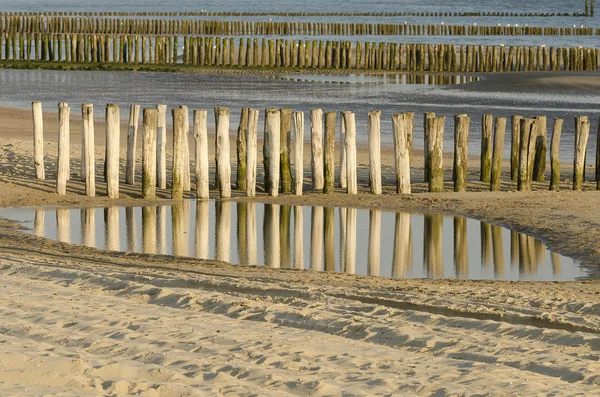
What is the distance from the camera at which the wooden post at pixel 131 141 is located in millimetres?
14235

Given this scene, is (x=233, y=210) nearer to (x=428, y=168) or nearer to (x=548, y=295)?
(x=428, y=168)

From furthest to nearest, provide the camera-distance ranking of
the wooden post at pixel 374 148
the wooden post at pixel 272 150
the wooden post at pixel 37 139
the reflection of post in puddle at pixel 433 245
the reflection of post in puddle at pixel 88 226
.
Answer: the wooden post at pixel 37 139
the wooden post at pixel 374 148
the wooden post at pixel 272 150
the reflection of post in puddle at pixel 88 226
the reflection of post in puddle at pixel 433 245

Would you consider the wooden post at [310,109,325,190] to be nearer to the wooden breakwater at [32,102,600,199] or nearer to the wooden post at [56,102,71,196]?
the wooden breakwater at [32,102,600,199]

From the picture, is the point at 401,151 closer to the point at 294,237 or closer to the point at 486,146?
the point at 486,146

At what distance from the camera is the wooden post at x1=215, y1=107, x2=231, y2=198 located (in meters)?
13.9

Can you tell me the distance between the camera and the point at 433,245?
38.7 ft

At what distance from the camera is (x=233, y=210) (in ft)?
44.0

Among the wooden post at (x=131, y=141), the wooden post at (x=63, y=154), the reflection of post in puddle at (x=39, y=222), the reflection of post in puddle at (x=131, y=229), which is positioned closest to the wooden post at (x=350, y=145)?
the wooden post at (x=131, y=141)

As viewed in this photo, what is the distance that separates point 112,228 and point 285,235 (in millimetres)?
1962

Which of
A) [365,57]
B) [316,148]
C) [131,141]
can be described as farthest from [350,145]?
[365,57]

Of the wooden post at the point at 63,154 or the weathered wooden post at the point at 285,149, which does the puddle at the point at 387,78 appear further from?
the wooden post at the point at 63,154

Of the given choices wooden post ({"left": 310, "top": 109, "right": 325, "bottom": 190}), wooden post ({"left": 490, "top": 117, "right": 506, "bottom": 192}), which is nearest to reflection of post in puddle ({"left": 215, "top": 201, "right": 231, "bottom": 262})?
wooden post ({"left": 310, "top": 109, "right": 325, "bottom": 190})

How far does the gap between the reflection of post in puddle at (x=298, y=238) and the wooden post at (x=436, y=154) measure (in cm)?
205

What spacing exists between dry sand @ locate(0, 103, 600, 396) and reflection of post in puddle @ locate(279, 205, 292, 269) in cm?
92
